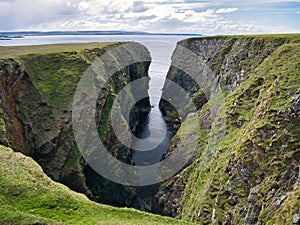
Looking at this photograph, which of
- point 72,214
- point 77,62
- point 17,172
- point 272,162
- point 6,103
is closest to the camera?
point 72,214

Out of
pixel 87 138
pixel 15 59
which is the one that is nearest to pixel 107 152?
pixel 87 138

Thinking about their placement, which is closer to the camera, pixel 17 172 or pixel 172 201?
pixel 17 172

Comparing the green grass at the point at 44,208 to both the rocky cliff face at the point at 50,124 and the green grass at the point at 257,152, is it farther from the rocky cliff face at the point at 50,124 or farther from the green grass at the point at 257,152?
the rocky cliff face at the point at 50,124

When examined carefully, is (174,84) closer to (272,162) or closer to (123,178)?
(123,178)

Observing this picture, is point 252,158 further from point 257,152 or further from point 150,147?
point 150,147

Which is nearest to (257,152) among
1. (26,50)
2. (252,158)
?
(252,158)

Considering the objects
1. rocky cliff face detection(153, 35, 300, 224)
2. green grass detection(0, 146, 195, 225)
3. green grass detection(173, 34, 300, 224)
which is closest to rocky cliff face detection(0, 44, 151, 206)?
rocky cliff face detection(153, 35, 300, 224)

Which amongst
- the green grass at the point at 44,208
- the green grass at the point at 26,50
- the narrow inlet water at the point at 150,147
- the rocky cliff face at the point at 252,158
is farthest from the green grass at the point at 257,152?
the green grass at the point at 26,50
